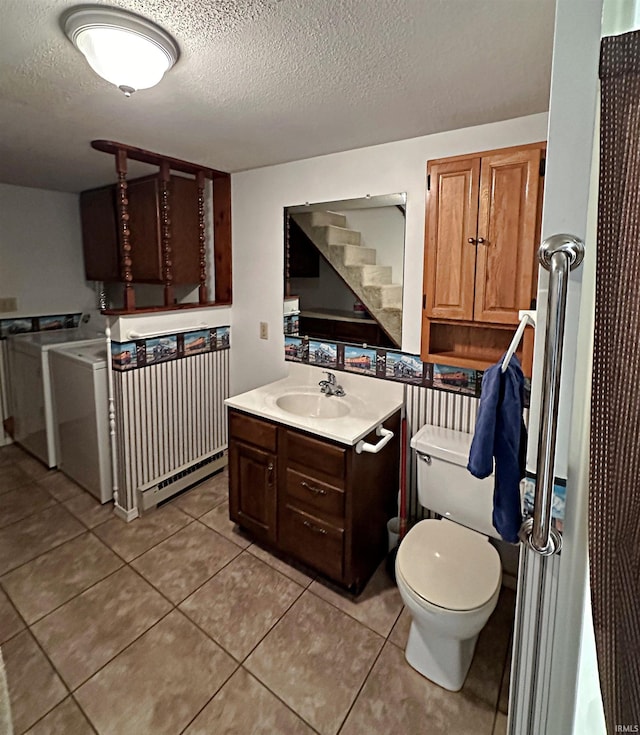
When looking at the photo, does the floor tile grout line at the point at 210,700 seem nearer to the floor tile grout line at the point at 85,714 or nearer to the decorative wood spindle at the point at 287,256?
the floor tile grout line at the point at 85,714

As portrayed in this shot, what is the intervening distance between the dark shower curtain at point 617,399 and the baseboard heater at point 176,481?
2554mm

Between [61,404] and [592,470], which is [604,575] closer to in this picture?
[592,470]

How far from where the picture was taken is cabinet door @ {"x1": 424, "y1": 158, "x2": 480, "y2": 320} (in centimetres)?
178

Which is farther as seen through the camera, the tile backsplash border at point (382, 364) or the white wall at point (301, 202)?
the tile backsplash border at point (382, 364)

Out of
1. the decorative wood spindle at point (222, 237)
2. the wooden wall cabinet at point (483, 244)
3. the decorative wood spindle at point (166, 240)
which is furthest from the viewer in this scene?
the decorative wood spindle at point (222, 237)

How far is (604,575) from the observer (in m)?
0.55

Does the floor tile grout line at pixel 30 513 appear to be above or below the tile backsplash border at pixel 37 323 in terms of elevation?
below

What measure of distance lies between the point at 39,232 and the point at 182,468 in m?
2.28

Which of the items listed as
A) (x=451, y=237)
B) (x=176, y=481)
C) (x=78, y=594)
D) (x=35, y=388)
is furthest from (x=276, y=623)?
(x=35, y=388)

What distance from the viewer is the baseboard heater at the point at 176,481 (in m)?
2.62

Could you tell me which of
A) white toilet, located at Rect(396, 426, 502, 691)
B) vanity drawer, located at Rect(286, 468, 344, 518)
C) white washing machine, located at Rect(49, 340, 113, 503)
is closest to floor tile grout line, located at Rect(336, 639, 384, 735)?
white toilet, located at Rect(396, 426, 502, 691)

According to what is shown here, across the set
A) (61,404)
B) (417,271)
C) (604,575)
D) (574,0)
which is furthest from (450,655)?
(61,404)

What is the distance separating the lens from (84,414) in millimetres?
2686

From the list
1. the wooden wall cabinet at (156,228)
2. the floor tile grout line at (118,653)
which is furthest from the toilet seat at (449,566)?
the wooden wall cabinet at (156,228)
